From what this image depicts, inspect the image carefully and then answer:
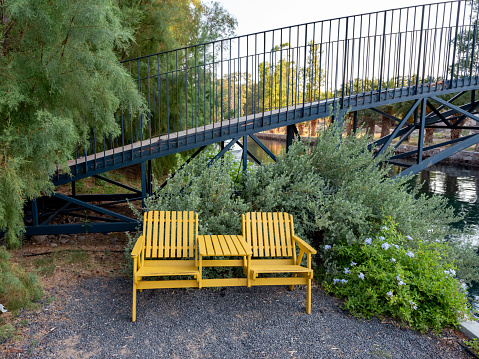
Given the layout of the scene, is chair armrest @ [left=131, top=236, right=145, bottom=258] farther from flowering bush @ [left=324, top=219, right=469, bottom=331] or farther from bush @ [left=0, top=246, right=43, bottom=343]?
flowering bush @ [left=324, top=219, right=469, bottom=331]

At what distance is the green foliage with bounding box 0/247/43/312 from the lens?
3.29m

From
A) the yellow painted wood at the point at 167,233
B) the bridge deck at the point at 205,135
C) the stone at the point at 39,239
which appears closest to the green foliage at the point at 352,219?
the yellow painted wood at the point at 167,233

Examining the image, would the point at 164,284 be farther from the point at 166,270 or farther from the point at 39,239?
the point at 39,239

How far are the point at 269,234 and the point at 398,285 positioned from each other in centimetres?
148

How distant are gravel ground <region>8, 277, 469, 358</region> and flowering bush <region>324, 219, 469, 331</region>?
16cm

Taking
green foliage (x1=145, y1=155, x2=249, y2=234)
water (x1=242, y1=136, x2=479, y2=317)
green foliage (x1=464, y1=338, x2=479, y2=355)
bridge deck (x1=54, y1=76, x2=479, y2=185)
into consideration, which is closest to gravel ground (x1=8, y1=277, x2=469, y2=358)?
green foliage (x1=464, y1=338, x2=479, y2=355)

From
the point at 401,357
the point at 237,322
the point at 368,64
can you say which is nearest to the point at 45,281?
the point at 237,322

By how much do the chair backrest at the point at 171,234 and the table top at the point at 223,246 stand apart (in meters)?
0.18

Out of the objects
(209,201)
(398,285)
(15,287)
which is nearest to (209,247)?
(209,201)

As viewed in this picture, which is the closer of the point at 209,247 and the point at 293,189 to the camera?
the point at 209,247

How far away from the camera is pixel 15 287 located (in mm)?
3369

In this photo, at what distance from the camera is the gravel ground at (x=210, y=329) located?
2.99 metres

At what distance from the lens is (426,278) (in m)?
3.71

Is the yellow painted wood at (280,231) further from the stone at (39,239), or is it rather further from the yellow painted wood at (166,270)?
the stone at (39,239)
